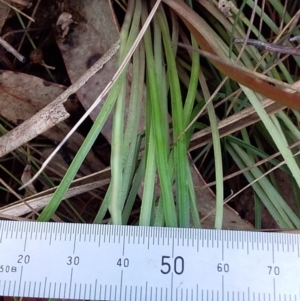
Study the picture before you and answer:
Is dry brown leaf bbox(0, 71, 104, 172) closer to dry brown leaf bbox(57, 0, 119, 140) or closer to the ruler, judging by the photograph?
dry brown leaf bbox(57, 0, 119, 140)

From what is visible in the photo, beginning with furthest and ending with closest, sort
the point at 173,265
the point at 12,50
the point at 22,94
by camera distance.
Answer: the point at 22,94
the point at 12,50
the point at 173,265

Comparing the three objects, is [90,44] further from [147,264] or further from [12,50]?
[147,264]

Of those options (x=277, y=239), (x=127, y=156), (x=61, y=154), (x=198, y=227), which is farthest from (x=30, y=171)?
(x=277, y=239)

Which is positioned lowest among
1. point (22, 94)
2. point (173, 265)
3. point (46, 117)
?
point (173, 265)

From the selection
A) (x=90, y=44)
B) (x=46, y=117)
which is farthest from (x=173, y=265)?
(x=90, y=44)

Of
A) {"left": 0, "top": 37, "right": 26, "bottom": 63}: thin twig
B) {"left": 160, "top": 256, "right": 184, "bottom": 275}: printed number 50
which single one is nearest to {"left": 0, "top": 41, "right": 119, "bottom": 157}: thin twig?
{"left": 0, "top": 37, "right": 26, "bottom": 63}: thin twig

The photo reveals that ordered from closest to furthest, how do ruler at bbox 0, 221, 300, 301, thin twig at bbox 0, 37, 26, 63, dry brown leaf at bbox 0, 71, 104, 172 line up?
ruler at bbox 0, 221, 300, 301 → thin twig at bbox 0, 37, 26, 63 → dry brown leaf at bbox 0, 71, 104, 172

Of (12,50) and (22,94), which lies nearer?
(12,50)

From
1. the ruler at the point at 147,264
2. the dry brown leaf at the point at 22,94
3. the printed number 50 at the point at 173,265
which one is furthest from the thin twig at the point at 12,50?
the printed number 50 at the point at 173,265

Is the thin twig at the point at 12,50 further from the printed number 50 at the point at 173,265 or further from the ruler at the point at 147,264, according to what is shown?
the printed number 50 at the point at 173,265
